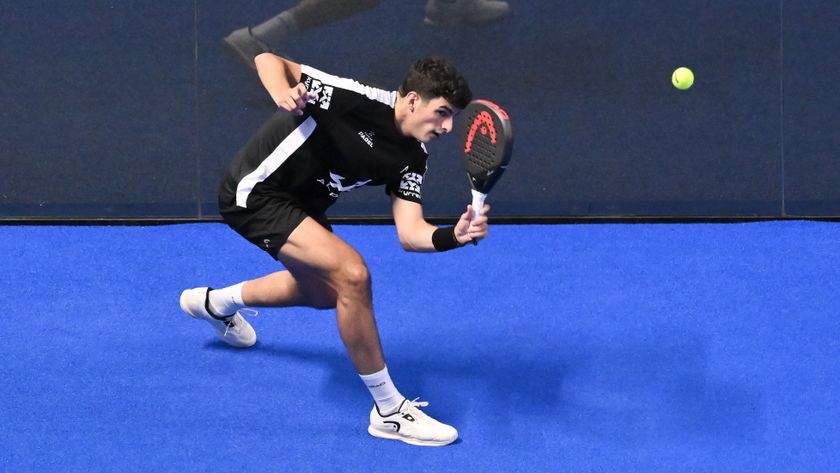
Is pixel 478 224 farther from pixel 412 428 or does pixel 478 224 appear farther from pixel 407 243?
pixel 412 428

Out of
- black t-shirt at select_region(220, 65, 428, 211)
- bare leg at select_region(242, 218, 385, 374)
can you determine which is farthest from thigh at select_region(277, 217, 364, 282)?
black t-shirt at select_region(220, 65, 428, 211)

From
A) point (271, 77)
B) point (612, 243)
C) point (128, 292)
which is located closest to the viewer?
point (271, 77)

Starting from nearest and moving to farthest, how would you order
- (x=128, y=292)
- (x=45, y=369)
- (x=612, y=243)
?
1. (x=45, y=369)
2. (x=128, y=292)
3. (x=612, y=243)

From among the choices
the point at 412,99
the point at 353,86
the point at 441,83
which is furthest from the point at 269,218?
the point at 441,83

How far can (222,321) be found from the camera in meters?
4.62

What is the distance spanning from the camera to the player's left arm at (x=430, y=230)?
3672 millimetres

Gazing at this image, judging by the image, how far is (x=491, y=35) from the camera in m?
6.25

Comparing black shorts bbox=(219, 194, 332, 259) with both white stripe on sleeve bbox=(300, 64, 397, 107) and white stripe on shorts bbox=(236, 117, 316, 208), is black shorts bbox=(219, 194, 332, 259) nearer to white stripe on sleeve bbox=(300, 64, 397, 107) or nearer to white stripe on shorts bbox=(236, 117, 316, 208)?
white stripe on shorts bbox=(236, 117, 316, 208)

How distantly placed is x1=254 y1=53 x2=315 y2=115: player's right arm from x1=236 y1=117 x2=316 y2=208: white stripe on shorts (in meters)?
0.14

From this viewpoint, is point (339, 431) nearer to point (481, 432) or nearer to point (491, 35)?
point (481, 432)

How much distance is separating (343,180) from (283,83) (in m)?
0.48

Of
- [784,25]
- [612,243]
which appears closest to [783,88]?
[784,25]

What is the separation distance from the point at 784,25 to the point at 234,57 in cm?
280

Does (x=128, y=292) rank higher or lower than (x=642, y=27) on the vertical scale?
lower
